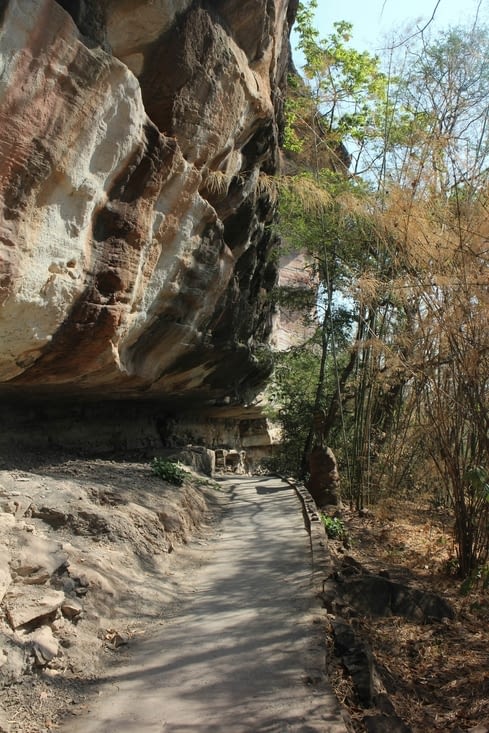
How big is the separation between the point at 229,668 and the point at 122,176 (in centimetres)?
366

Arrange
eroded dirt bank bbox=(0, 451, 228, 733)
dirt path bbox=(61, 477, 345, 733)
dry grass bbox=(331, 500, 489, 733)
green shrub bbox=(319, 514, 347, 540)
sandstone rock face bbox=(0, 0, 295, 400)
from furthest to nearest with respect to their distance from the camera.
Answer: green shrub bbox=(319, 514, 347, 540), sandstone rock face bbox=(0, 0, 295, 400), dry grass bbox=(331, 500, 489, 733), eroded dirt bank bbox=(0, 451, 228, 733), dirt path bbox=(61, 477, 345, 733)

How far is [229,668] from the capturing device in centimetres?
310

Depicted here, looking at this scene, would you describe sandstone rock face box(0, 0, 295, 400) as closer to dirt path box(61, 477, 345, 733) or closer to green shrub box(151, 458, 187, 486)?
green shrub box(151, 458, 187, 486)

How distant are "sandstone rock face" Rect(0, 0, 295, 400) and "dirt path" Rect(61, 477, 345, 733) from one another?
2347 millimetres

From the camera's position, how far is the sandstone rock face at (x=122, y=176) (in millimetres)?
3914

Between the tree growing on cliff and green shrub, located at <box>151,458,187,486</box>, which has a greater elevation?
the tree growing on cliff

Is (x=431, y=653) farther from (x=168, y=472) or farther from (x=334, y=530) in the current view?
(x=168, y=472)

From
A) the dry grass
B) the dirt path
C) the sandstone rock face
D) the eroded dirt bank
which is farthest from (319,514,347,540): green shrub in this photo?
the sandstone rock face

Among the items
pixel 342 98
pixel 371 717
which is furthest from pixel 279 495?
pixel 342 98

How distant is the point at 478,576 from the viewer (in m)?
5.15

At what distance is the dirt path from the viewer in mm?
2600

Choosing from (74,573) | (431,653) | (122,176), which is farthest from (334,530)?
(122,176)

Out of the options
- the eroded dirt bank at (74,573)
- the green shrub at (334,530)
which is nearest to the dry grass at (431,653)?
the green shrub at (334,530)

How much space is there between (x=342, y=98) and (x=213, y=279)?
6314mm
